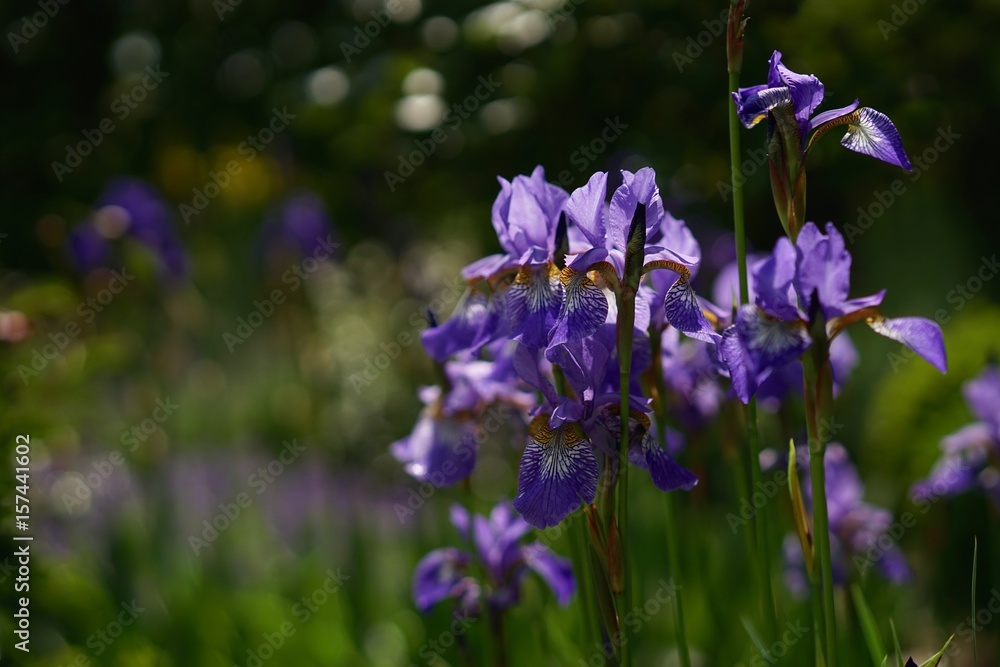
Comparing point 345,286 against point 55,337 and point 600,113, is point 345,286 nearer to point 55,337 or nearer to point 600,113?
point 55,337

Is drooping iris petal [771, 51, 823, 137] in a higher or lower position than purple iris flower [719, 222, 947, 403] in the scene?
higher

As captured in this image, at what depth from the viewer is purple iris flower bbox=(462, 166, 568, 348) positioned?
49.4 inches

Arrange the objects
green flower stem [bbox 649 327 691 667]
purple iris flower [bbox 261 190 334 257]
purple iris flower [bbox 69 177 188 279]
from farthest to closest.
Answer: purple iris flower [bbox 261 190 334 257], purple iris flower [bbox 69 177 188 279], green flower stem [bbox 649 327 691 667]

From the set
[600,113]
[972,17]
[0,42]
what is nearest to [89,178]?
[0,42]

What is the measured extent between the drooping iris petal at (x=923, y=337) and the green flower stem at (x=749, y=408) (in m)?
0.21

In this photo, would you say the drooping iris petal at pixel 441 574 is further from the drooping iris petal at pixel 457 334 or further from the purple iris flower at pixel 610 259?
the purple iris flower at pixel 610 259

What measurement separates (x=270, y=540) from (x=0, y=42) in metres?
2.73

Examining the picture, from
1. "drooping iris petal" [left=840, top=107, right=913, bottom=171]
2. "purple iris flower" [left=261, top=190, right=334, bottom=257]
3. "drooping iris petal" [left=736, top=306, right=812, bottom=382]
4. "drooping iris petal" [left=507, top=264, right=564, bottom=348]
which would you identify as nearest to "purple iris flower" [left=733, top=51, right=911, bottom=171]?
"drooping iris petal" [left=840, top=107, right=913, bottom=171]

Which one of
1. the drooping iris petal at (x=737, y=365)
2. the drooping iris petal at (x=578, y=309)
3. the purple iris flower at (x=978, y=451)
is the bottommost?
the purple iris flower at (x=978, y=451)

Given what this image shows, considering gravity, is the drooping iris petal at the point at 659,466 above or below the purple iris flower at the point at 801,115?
below

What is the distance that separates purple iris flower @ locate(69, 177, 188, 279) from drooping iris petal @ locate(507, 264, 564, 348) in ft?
10.1

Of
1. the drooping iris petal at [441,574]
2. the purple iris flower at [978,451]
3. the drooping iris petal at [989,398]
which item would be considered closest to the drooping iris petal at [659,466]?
the drooping iris petal at [441,574]

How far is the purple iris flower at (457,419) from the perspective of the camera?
165 centimetres

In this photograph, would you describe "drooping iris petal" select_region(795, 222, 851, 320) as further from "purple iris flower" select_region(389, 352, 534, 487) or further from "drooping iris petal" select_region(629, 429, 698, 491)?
"purple iris flower" select_region(389, 352, 534, 487)
